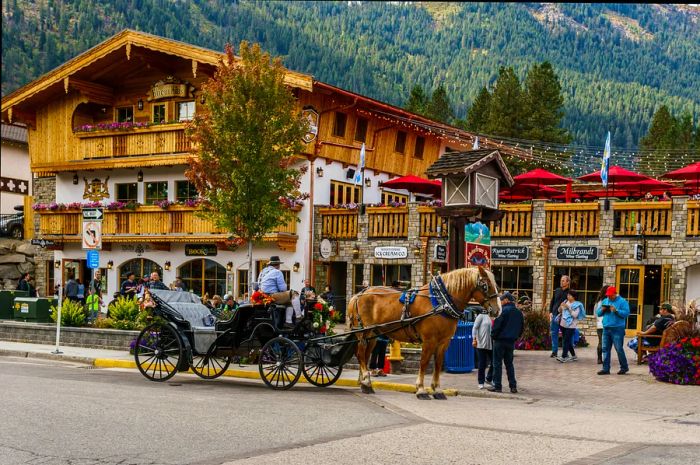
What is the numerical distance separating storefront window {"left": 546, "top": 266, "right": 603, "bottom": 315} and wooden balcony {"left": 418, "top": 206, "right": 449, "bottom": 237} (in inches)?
165

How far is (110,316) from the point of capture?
823 inches

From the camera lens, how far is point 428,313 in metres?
13.3

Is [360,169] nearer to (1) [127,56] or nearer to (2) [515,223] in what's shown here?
(2) [515,223]

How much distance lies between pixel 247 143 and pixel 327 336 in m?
10.3

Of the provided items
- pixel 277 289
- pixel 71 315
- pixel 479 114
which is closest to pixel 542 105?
pixel 479 114

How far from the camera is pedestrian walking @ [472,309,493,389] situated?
14.3 m

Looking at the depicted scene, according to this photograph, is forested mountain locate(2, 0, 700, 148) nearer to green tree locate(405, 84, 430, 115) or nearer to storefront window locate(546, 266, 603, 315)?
green tree locate(405, 84, 430, 115)

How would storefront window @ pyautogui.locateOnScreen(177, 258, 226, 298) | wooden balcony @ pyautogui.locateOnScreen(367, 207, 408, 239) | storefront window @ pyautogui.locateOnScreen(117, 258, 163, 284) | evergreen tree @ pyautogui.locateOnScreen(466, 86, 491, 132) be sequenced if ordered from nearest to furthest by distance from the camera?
wooden balcony @ pyautogui.locateOnScreen(367, 207, 408, 239)
storefront window @ pyautogui.locateOnScreen(177, 258, 226, 298)
storefront window @ pyautogui.locateOnScreen(117, 258, 163, 284)
evergreen tree @ pyautogui.locateOnScreen(466, 86, 491, 132)

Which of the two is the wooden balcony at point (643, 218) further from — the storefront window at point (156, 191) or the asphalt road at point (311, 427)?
the storefront window at point (156, 191)

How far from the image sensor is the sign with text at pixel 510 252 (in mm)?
27906

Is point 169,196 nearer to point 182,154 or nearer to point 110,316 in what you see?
point 182,154

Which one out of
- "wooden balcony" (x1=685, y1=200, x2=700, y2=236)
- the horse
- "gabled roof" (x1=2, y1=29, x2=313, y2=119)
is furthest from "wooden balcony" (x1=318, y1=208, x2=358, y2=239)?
the horse

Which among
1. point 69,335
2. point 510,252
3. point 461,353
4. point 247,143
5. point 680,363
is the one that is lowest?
point 69,335

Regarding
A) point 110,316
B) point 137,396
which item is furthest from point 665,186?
point 137,396
